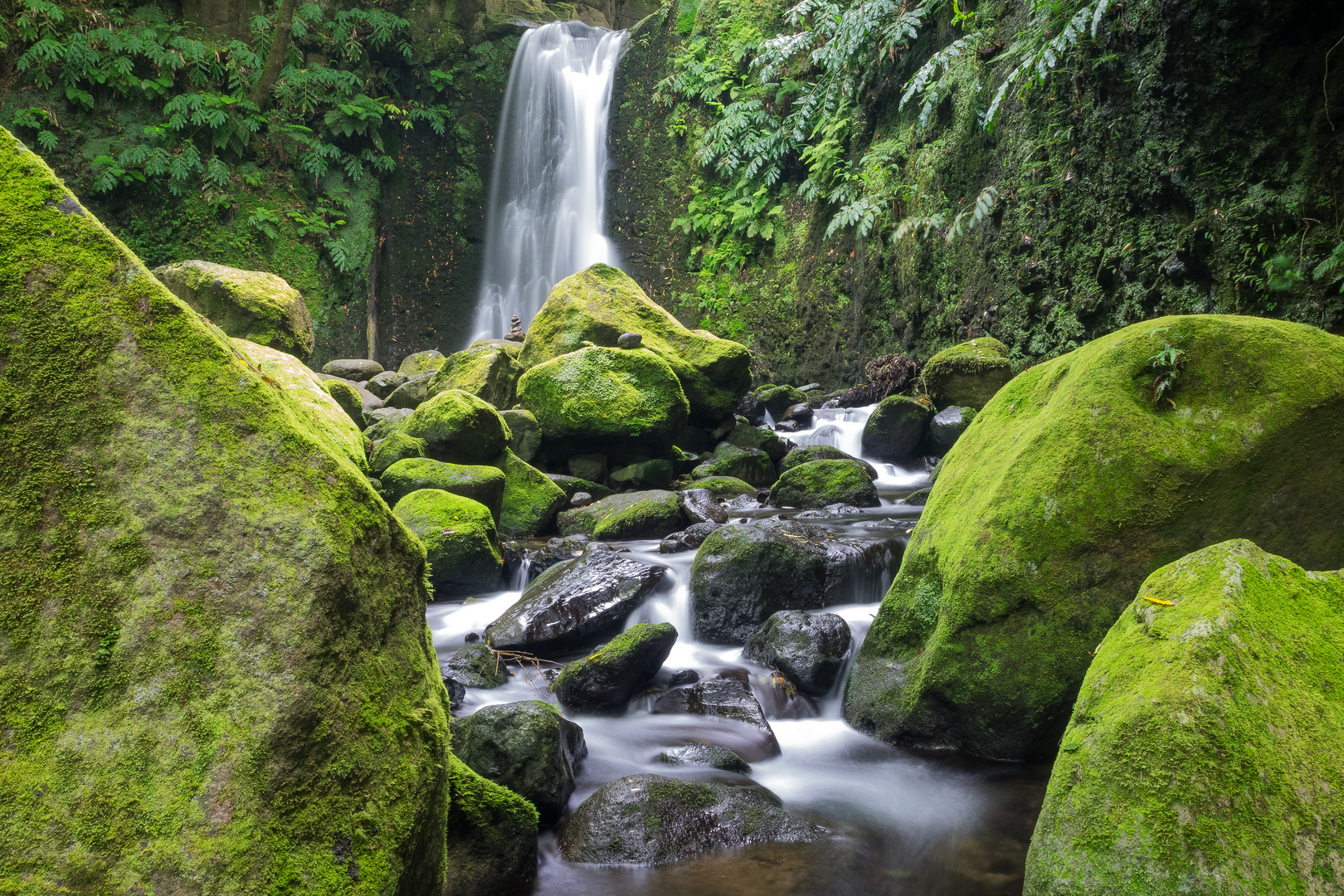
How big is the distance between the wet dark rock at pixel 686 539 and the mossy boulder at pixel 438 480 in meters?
1.64

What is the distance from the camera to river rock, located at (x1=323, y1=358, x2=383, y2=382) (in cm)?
1477

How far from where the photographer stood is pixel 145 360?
149 centimetres

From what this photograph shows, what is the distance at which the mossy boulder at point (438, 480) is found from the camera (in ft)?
21.8

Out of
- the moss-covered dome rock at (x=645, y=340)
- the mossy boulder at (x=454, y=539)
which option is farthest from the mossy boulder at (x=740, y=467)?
the mossy boulder at (x=454, y=539)

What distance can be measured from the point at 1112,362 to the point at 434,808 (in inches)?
124

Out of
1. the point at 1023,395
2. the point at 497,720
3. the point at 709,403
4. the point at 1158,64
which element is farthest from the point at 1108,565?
the point at 709,403

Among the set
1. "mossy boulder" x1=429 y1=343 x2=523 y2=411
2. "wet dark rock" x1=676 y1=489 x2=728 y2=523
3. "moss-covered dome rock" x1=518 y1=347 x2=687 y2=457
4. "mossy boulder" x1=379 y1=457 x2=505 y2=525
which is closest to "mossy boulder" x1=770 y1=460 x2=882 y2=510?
"wet dark rock" x1=676 y1=489 x2=728 y2=523

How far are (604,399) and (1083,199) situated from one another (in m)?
5.55

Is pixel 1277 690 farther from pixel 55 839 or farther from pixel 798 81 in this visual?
pixel 798 81

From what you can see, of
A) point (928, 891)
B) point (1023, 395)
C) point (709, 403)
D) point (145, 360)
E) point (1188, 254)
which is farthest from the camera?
point (709, 403)

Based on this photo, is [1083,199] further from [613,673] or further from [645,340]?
[613,673]

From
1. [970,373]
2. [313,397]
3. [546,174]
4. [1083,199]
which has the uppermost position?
[546,174]

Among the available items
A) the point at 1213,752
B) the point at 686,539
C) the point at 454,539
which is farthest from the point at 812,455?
the point at 1213,752

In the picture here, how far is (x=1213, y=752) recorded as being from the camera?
5.45ft
